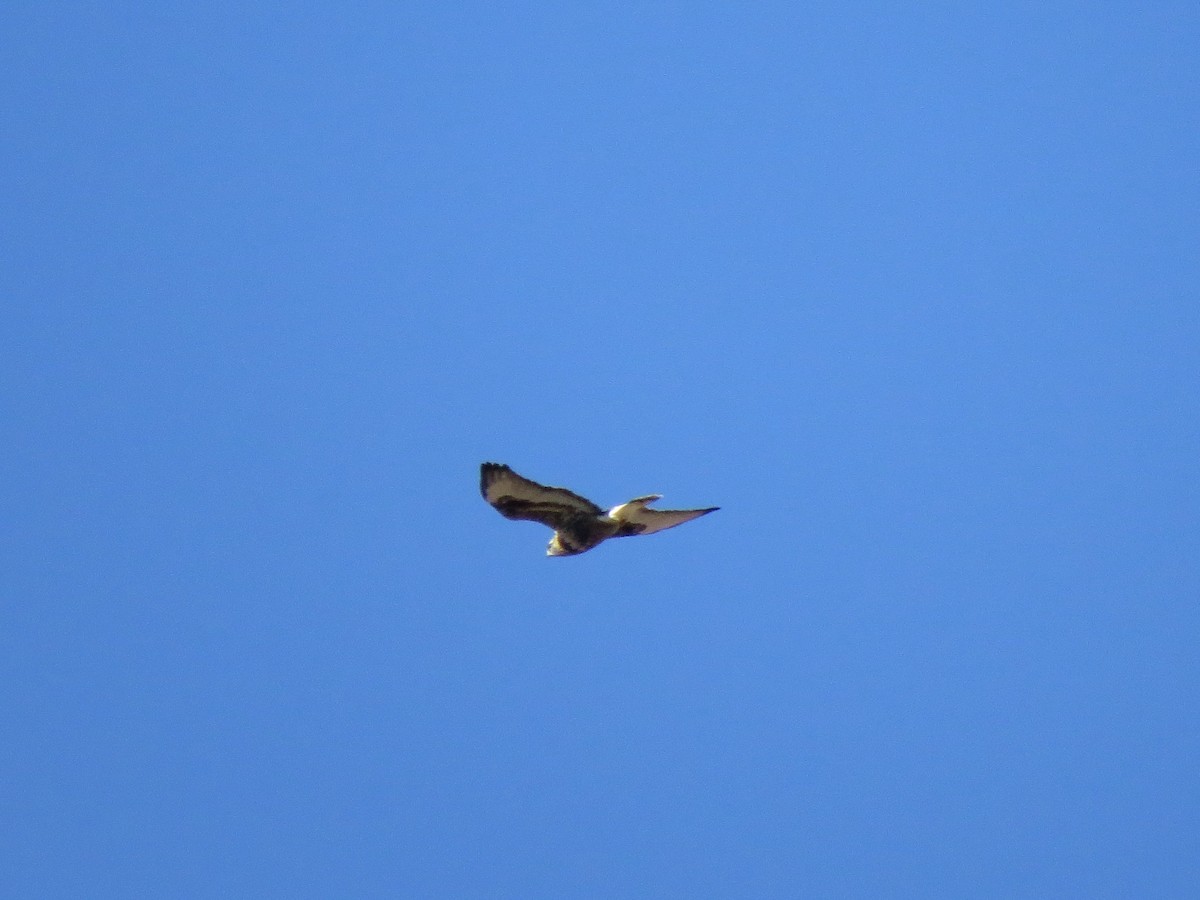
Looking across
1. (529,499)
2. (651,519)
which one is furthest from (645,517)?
(529,499)

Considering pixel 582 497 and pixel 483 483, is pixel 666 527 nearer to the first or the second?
pixel 582 497

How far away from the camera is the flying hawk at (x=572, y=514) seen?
13508mm

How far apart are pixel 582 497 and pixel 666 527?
55.8 inches

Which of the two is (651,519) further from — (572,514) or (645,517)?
(572,514)

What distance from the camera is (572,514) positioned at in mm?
14000

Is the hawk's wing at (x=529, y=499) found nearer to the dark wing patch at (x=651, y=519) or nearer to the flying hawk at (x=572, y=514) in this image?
the flying hawk at (x=572, y=514)

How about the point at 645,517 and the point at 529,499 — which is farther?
the point at 645,517

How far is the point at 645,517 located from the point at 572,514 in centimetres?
91

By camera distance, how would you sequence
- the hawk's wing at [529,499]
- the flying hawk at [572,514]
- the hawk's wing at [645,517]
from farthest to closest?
the hawk's wing at [645,517], the flying hawk at [572,514], the hawk's wing at [529,499]

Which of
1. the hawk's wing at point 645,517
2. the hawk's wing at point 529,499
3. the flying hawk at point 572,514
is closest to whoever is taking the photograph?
the hawk's wing at point 529,499

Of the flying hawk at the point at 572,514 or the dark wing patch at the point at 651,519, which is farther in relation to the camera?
the dark wing patch at the point at 651,519

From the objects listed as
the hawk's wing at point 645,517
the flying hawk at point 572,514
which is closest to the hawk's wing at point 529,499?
the flying hawk at point 572,514

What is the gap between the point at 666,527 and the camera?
578 inches

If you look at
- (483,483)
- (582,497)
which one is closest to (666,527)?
(582,497)
